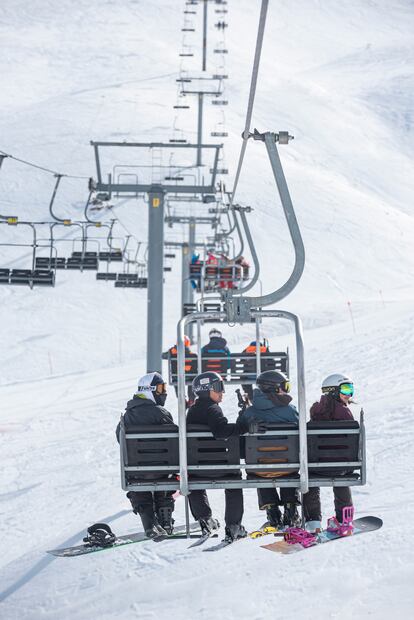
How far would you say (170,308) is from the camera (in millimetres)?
45969

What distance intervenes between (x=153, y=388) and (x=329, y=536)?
1.82m

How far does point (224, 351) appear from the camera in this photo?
13.4 meters

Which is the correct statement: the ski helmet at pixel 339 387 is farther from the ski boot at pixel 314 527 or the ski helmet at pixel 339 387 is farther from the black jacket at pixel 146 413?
the black jacket at pixel 146 413

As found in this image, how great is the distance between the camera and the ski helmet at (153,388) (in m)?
8.05

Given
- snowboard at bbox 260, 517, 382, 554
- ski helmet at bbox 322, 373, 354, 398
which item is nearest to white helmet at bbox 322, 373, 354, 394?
ski helmet at bbox 322, 373, 354, 398

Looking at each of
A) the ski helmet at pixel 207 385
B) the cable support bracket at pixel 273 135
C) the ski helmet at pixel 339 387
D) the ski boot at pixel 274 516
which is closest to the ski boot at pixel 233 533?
the ski boot at pixel 274 516

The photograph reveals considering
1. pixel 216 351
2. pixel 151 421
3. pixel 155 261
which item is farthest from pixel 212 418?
pixel 155 261

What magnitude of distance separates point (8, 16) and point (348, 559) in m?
130

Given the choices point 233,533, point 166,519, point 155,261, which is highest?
point 155,261

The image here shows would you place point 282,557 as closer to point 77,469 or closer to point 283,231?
point 77,469

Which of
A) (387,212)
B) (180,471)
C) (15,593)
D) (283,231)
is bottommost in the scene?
(15,593)

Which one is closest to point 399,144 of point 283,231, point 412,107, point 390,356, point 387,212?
point 412,107

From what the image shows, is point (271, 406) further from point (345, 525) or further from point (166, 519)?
point (166, 519)

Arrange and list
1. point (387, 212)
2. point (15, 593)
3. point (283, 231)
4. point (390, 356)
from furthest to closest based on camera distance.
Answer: point (387, 212) → point (283, 231) → point (390, 356) → point (15, 593)
